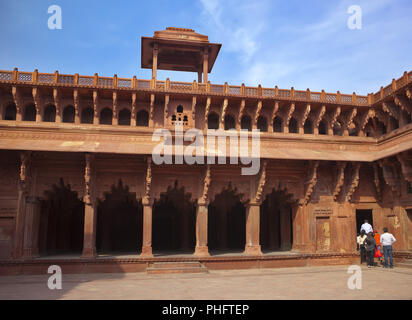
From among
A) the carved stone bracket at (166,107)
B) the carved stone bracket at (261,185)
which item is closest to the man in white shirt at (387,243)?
the carved stone bracket at (261,185)

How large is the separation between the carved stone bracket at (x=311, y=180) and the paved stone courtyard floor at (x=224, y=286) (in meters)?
3.70

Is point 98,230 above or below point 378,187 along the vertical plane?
below

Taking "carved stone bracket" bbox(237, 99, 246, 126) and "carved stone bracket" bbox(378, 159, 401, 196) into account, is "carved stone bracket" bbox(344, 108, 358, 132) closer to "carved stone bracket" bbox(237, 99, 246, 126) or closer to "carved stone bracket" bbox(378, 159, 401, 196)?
"carved stone bracket" bbox(378, 159, 401, 196)

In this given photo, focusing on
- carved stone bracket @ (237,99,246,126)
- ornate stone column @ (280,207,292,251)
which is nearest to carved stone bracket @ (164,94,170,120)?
carved stone bracket @ (237,99,246,126)

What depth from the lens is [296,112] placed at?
698 inches

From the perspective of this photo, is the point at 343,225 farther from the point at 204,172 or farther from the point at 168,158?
the point at 168,158

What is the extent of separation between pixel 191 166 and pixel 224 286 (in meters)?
6.80

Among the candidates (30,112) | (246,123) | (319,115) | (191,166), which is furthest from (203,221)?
(30,112)

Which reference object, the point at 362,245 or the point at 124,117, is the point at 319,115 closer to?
the point at 362,245

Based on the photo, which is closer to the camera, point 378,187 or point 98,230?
point 378,187
